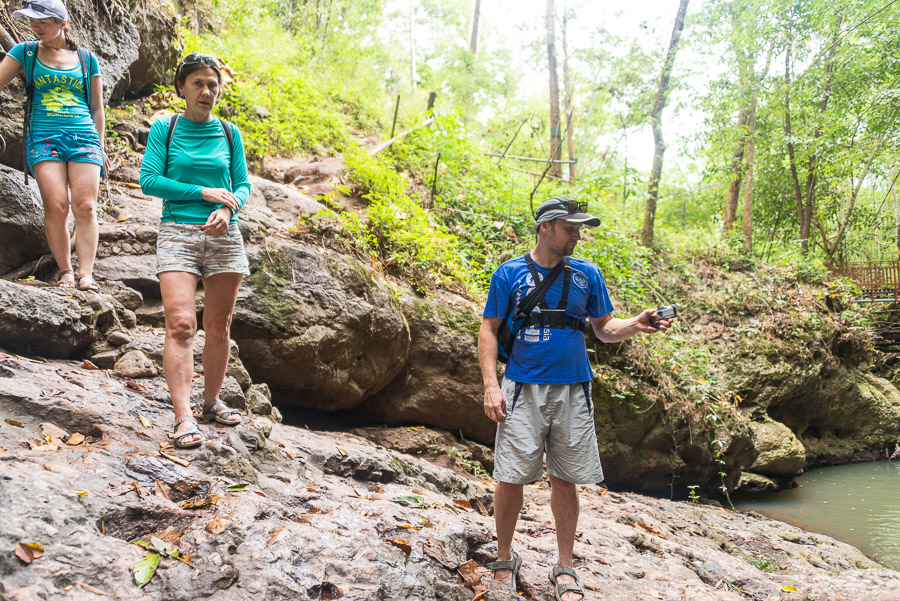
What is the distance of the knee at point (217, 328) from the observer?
3.33 meters

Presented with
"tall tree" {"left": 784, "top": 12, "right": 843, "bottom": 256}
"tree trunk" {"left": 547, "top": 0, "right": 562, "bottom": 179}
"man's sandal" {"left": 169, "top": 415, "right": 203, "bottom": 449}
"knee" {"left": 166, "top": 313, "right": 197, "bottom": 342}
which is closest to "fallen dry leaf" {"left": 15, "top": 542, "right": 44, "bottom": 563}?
"man's sandal" {"left": 169, "top": 415, "right": 203, "bottom": 449}

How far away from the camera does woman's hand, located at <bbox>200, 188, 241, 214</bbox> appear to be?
3.14 metres

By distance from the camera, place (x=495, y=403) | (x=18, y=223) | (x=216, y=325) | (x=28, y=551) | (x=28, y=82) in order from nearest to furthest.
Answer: (x=28, y=551), (x=495, y=403), (x=216, y=325), (x=28, y=82), (x=18, y=223)

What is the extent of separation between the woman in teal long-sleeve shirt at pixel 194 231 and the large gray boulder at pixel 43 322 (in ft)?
3.33

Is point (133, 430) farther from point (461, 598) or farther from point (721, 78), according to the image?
point (721, 78)

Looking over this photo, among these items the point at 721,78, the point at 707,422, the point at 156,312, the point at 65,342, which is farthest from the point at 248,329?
the point at 721,78

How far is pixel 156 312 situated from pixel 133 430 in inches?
76.9

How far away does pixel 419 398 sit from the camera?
654 centimetres

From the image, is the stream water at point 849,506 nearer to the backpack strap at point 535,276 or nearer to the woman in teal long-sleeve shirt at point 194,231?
the backpack strap at point 535,276

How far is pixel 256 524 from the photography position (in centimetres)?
251

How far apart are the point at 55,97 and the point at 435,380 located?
456 cm

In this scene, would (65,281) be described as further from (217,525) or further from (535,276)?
(535,276)

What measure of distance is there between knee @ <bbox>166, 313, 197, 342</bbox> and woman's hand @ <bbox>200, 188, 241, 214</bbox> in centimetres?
69

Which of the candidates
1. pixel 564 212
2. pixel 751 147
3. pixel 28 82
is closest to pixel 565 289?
pixel 564 212
